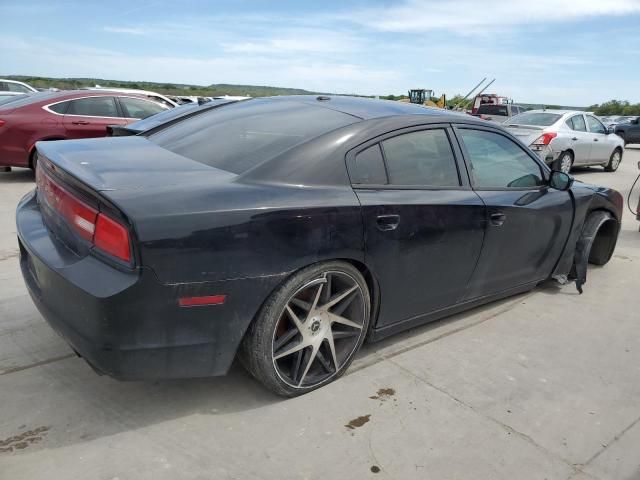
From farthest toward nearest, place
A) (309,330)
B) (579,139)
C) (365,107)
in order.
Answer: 1. (579,139)
2. (365,107)
3. (309,330)

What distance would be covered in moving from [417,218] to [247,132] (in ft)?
3.58

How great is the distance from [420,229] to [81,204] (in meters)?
1.74

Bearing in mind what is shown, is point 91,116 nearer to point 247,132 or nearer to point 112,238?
point 247,132

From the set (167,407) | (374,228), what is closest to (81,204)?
(167,407)

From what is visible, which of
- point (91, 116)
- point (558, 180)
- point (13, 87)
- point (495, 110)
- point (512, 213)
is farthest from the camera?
point (495, 110)

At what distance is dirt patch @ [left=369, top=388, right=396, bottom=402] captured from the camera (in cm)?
279

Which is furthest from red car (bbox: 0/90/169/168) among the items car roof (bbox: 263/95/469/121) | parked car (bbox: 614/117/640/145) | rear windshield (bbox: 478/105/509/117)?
parked car (bbox: 614/117/640/145)

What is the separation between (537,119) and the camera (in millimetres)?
11828

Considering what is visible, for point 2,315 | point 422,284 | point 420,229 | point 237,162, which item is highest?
point 237,162

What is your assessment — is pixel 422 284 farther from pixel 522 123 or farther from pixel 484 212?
pixel 522 123

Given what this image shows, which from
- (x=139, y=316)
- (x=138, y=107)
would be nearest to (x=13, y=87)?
(x=138, y=107)

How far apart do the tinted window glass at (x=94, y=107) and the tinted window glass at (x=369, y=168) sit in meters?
7.24

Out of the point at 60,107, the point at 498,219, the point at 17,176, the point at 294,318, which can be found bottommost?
the point at 17,176

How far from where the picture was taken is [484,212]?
11.1 ft
